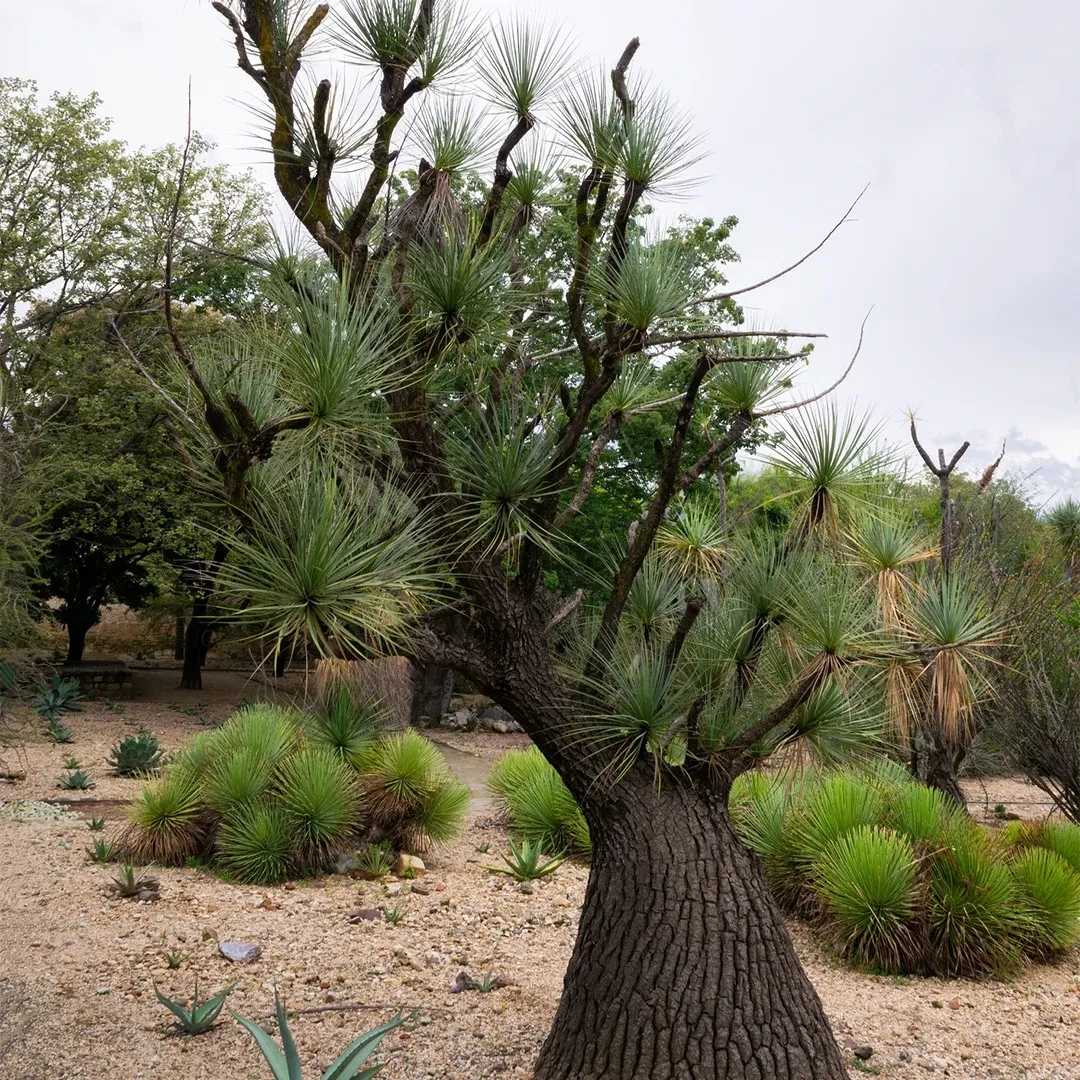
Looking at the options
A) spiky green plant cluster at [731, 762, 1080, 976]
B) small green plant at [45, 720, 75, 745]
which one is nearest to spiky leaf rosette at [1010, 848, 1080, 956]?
spiky green plant cluster at [731, 762, 1080, 976]

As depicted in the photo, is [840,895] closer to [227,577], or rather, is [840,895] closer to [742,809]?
[742,809]

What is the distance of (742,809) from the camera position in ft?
23.6

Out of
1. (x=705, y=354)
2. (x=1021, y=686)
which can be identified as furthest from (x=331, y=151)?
(x=1021, y=686)

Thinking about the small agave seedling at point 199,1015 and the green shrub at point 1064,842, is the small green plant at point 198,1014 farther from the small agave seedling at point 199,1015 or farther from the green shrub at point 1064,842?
the green shrub at point 1064,842

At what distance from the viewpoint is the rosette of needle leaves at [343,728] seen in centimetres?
795

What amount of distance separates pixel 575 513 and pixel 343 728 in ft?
16.4

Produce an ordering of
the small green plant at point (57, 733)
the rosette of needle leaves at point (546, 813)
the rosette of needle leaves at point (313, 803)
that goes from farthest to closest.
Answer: the small green plant at point (57, 733)
the rosette of needle leaves at point (546, 813)
the rosette of needle leaves at point (313, 803)

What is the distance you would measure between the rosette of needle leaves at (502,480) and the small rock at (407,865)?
4.75m

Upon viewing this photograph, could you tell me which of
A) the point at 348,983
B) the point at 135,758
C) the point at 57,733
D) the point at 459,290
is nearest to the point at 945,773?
the point at 348,983

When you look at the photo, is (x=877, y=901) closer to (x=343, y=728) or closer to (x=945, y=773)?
(x=945, y=773)

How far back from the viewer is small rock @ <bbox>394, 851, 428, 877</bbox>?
743 centimetres

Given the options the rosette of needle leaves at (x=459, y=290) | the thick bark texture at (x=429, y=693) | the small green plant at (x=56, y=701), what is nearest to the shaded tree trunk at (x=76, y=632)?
the small green plant at (x=56, y=701)

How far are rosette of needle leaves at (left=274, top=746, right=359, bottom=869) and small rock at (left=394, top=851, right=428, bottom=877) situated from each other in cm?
47

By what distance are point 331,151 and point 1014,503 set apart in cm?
1789
